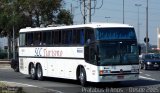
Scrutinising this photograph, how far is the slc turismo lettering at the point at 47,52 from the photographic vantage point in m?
27.1

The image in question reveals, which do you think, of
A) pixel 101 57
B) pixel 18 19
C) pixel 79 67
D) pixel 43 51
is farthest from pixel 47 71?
pixel 18 19

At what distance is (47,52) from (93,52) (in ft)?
18.3

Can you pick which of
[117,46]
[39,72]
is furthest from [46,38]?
[117,46]

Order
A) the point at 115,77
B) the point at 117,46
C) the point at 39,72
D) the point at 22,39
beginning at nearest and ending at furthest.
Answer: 1. the point at 115,77
2. the point at 117,46
3. the point at 39,72
4. the point at 22,39

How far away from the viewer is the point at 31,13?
60250 mm

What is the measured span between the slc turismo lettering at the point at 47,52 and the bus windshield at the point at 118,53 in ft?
13.4

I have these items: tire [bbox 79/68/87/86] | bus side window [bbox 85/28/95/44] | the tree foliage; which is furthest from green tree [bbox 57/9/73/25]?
bus side window [bbox 85/28/95/44]

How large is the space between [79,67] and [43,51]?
4.39m

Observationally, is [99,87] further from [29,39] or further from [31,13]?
[31,13]

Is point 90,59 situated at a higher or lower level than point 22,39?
lower

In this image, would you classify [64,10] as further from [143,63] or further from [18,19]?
[143,63]

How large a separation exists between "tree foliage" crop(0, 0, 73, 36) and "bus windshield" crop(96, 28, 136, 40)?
114 ft

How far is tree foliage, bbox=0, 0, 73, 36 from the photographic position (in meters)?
58.9

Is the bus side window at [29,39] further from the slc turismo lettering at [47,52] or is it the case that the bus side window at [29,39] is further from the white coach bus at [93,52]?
the white coach bus at [93,52]
